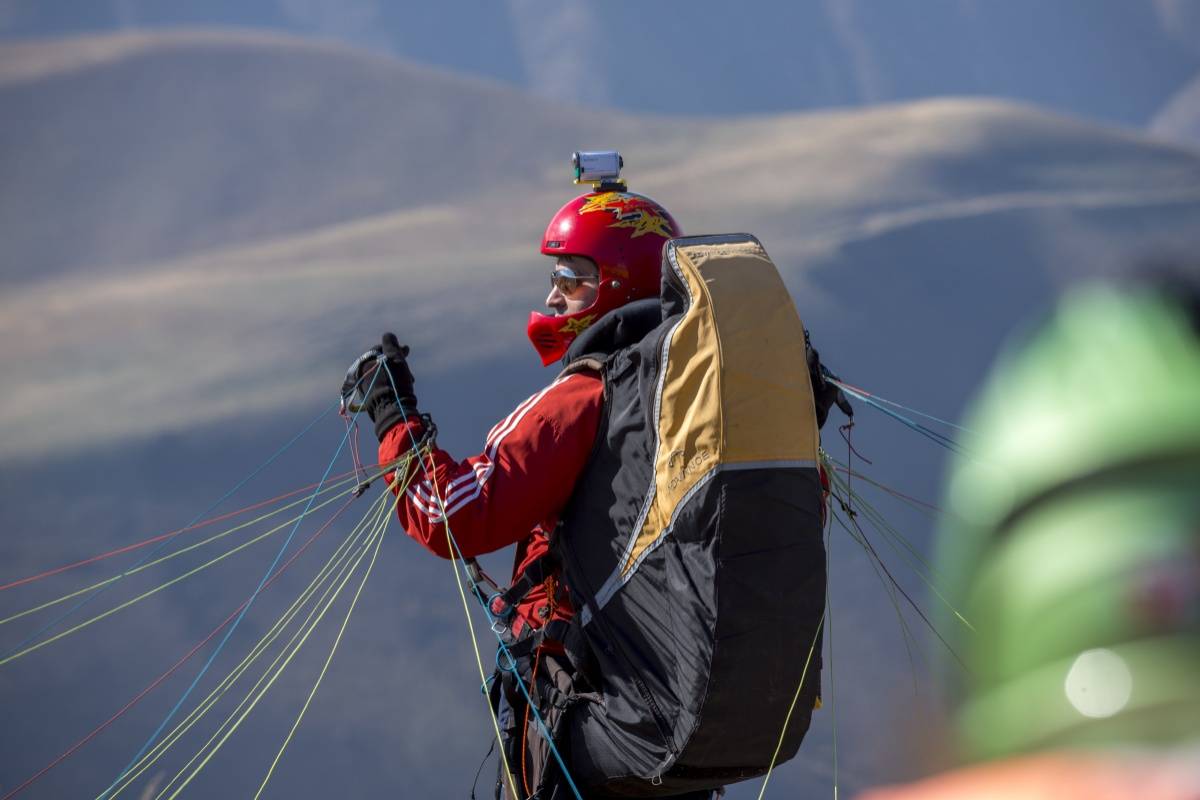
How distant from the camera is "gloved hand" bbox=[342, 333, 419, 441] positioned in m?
2.96

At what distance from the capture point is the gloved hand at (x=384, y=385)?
2.96m

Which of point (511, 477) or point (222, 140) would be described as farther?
point (222, 140)

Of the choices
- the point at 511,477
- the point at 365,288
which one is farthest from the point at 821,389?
the point at 365,288

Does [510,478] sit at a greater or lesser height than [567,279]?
lesser

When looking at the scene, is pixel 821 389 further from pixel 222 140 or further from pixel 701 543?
pixel 222 140

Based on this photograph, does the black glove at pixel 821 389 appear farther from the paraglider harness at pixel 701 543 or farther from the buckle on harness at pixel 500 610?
the buckle on harness at pixel 500 610

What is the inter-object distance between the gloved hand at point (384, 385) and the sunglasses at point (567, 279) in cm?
54

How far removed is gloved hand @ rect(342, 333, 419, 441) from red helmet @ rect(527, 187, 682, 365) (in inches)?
19.2

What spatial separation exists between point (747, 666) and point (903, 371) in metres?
6.22

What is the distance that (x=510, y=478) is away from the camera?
277cm

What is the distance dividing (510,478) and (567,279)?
32.5 inches

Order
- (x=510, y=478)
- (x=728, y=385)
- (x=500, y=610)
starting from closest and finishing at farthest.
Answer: (x=728, y=385) < (x=510, y=478) < (x=500, y=610)

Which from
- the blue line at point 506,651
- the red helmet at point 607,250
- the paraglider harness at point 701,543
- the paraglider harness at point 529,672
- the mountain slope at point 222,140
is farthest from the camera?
the mountain slope at point 222,140

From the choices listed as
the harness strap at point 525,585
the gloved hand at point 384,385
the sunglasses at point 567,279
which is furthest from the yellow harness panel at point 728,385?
the sunglasses at point 567,279
